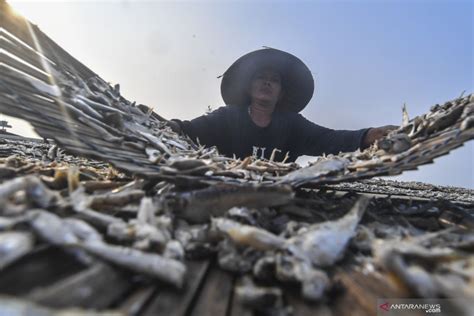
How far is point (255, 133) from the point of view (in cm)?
665

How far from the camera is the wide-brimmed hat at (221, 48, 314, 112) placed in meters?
6.36

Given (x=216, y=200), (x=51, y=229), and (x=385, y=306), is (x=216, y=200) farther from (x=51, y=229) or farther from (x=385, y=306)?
(x=385, y=306)

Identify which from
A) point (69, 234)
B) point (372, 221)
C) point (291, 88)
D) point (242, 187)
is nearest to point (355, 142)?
point (291, 88)

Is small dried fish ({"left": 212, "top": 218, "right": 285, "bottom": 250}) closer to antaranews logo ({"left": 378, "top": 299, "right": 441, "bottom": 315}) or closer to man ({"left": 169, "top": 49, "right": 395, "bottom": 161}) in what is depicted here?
antaranews logo ({"left": 378, "top": 299, "right": 441, "bottom": 315})

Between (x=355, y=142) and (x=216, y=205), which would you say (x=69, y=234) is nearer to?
(x=216, y=205)

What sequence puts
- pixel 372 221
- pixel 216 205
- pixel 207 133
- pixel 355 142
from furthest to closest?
pixel 207 133, pixel 355 142, pixel 372 221, pixel 216 205

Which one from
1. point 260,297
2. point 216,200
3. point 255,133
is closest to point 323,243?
point 260,297

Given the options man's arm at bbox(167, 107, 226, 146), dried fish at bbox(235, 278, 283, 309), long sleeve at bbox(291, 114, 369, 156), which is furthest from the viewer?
man's arm at bbox(167, 107, 226, 146)

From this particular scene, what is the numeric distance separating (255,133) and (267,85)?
3.72ft

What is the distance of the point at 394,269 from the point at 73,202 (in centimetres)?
137

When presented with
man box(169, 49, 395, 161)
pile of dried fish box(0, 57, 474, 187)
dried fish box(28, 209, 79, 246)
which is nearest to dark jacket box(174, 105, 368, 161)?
man box(169, 49, 395, 161)

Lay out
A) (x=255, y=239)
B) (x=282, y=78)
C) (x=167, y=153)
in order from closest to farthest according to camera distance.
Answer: (x=255, y=239)
(x=167, y=153)
(x=282, y=78)

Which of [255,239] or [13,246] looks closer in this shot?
[13,246]

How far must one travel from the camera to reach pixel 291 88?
6.96 metres
